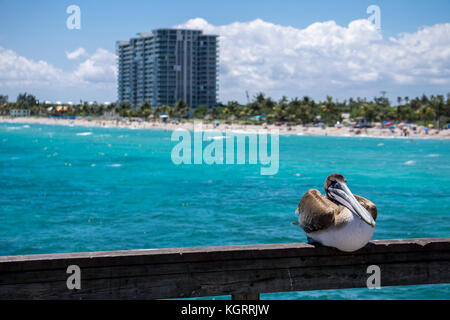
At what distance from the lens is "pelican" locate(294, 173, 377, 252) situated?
172 inches

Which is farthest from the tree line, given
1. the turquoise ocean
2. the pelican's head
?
the pelican's head

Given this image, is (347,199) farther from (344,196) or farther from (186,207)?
(186,207)

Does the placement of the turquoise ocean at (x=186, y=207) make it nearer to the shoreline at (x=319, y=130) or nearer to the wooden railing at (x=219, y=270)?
the wooden railing at (x=219, y=270)

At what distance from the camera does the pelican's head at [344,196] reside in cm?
444

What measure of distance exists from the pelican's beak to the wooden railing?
0.30 metres

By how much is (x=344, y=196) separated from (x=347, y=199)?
0.05 m

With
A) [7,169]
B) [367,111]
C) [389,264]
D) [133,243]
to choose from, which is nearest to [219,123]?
[367,111]

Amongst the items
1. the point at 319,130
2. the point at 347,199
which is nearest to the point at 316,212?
the point at 347,199

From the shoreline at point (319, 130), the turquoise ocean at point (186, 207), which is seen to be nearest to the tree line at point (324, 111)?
the shoreline at point (319, 130)

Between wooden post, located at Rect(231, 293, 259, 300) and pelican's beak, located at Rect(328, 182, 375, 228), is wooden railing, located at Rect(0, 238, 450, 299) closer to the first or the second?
wooden post, located at Rect(231, 293, 259, 300)

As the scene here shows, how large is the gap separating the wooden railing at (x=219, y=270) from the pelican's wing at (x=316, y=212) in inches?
9.2

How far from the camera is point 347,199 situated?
4.63 meters
